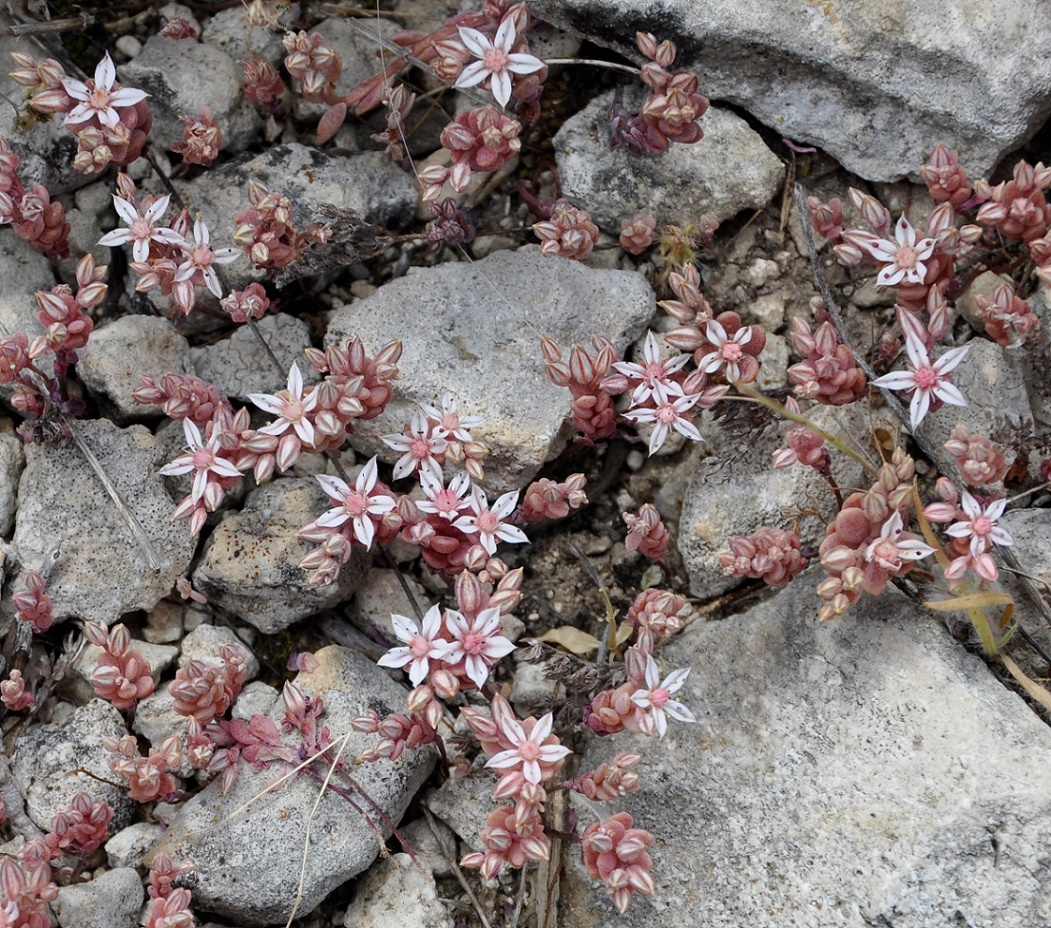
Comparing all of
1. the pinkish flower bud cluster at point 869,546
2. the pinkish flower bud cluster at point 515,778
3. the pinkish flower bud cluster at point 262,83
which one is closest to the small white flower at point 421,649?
the pinkish flower bud cluster at point 515,778

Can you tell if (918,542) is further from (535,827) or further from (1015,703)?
(535,827)

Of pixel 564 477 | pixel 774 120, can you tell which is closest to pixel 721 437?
pixel 564 477

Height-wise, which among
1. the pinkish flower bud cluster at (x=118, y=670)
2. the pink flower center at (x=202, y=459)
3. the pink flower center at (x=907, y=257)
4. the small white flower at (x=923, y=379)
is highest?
the pink flower center at (x=907, y=257)

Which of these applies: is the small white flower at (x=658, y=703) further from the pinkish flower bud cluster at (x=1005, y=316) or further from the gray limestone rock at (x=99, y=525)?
the gray limestone rock at (x=99, y=525)

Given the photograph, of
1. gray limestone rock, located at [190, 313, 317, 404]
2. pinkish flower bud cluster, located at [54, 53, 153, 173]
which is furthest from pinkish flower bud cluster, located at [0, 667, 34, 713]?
pinkish flower bud cluster, located at [54, 53, 153, 173]

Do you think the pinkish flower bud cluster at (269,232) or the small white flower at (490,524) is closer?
the small white flower at (490,524)

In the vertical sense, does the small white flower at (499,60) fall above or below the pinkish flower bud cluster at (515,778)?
above
